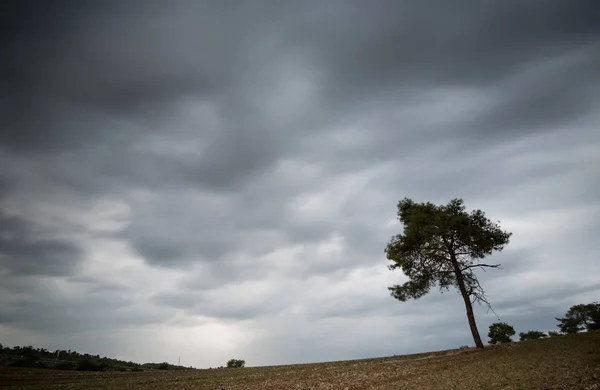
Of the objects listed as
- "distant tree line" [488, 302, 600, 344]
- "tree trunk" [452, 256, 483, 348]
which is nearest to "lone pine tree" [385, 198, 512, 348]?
"tree trunk" [452, 256, 483, 348]

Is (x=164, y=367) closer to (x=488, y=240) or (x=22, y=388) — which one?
(x=22, y=388)

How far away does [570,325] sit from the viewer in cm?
8269

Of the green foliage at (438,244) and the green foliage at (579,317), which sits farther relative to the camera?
the green foliage at (579,317)

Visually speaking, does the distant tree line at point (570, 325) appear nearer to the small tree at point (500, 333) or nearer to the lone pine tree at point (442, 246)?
the small tree at point (500, 333)

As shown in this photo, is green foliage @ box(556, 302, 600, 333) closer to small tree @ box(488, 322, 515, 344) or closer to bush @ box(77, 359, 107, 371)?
small tree @ box(488, 322, 515, 344)

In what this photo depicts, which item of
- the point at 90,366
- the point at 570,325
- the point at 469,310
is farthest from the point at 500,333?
the point at 90,366

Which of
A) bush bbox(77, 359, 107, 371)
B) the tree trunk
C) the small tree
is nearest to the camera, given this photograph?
the tree trunk

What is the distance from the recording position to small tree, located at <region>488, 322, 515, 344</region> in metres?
72.8

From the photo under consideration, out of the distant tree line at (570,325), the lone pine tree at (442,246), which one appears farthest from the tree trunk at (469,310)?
the distant tree line at (570,325)

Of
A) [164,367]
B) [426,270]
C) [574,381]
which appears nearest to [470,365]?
[574,381]

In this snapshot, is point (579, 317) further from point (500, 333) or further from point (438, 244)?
point (438, 244)

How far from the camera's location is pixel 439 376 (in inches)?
836

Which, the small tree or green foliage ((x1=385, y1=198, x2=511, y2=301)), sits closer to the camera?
green foliage ((x1=385, y1=198, x2=511, y2=301))

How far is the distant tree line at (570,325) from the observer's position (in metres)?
73.0
